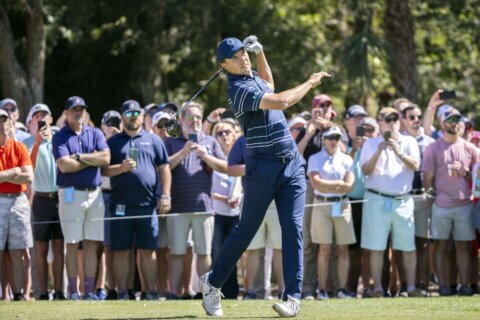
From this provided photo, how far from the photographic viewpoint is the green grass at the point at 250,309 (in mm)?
9758

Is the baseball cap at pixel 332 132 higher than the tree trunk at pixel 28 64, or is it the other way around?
the tree trunk at pixel 28 64

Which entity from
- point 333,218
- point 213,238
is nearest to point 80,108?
point 213,238

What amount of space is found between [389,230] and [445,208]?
32.8 inches

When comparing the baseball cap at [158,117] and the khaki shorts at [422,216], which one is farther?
the baseball cap at [158,117]

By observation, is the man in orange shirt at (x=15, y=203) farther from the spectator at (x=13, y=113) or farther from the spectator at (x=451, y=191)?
the spectator at (x=451, y=191)

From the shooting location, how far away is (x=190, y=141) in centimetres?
1359

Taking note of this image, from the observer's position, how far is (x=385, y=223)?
45.1 ft

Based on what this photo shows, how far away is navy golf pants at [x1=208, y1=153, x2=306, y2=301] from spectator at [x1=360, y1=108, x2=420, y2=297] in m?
4.24

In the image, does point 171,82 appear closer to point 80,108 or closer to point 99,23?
point 99,23

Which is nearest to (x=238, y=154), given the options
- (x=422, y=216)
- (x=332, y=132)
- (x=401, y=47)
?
(x=332, y=132)

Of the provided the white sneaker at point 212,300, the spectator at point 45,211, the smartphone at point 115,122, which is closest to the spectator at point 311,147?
the smartphone at point 115,122

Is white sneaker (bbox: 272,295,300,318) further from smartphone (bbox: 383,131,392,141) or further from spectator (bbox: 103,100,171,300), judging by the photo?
smartphone (bbox: 383,131,392,141)

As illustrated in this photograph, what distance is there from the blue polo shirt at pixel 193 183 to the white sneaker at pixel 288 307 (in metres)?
4.53

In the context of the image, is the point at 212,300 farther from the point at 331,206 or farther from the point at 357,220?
the point at 357,220
